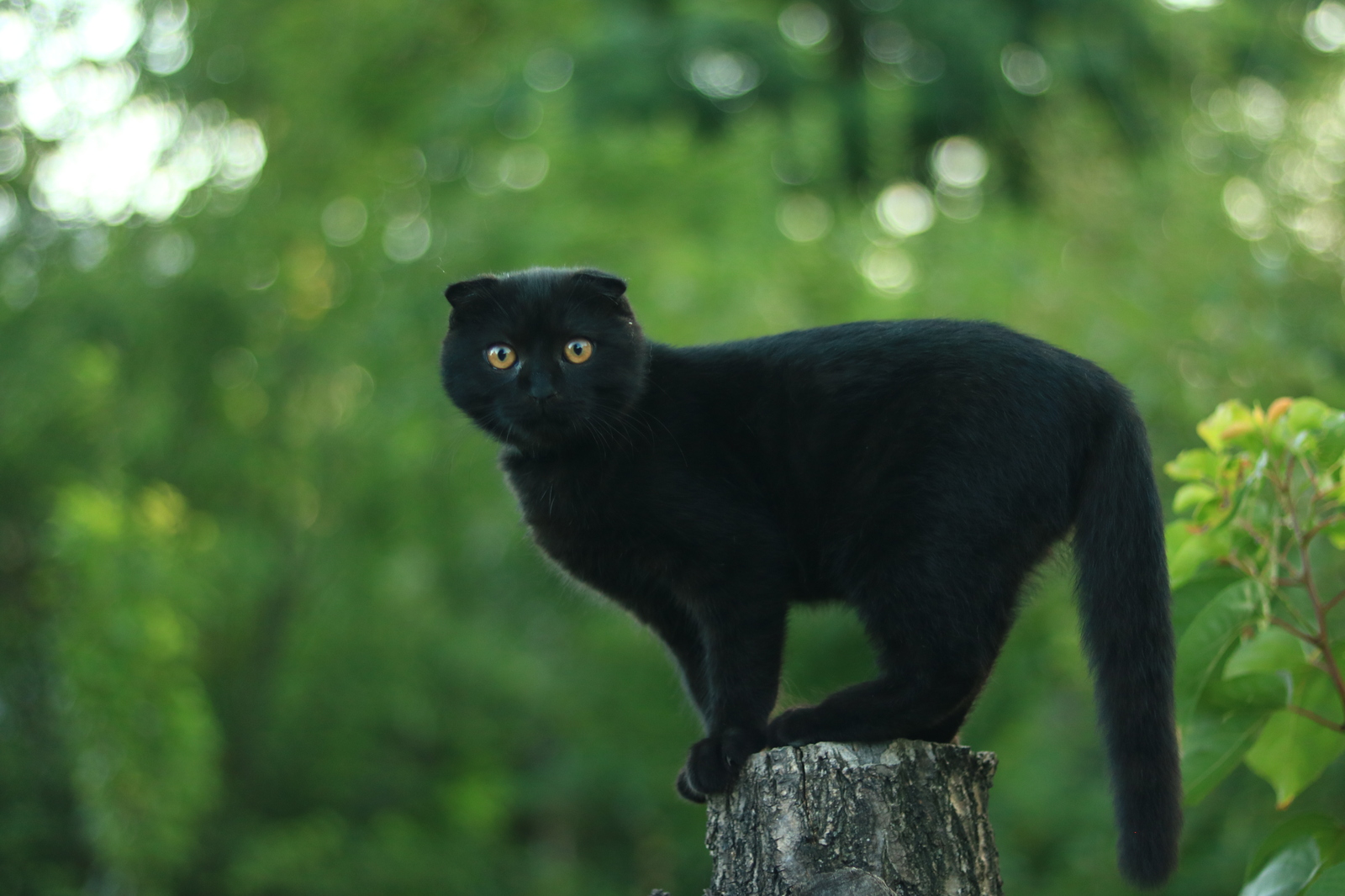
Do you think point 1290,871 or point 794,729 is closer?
point 1290,871

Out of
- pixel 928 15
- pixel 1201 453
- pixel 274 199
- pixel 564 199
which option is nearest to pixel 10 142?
pixel 274 199

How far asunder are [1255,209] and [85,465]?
231 inches

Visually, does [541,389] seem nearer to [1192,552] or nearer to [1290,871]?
[1192,552]

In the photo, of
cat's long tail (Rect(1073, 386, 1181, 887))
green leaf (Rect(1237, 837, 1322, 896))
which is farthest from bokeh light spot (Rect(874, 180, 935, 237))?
green leaf (Rect(1237, 837, 1322, 896))

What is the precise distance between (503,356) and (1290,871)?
1847 mm

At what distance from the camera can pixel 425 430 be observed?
639 cm

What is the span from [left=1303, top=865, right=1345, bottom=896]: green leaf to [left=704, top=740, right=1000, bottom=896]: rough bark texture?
0.53m

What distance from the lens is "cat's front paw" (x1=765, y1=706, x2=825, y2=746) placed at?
6.95ft

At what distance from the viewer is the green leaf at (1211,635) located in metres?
2.05

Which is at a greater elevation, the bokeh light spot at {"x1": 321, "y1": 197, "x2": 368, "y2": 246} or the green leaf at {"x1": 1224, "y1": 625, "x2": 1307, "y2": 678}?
the bokeh light spot at {"x1": 321, "y1": 197, "x2": 368, "y2": 246}

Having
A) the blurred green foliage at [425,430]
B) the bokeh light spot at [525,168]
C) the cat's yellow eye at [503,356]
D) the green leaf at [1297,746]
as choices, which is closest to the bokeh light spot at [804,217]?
the blurred green foliage at [425,430]

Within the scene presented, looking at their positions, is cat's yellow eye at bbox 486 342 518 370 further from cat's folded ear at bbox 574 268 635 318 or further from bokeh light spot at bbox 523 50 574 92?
bokeh light spot at bbox 523 50 574 92

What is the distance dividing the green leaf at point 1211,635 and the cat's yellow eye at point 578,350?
4.44ft

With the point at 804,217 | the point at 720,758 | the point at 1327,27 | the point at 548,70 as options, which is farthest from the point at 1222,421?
the point at 804,217
